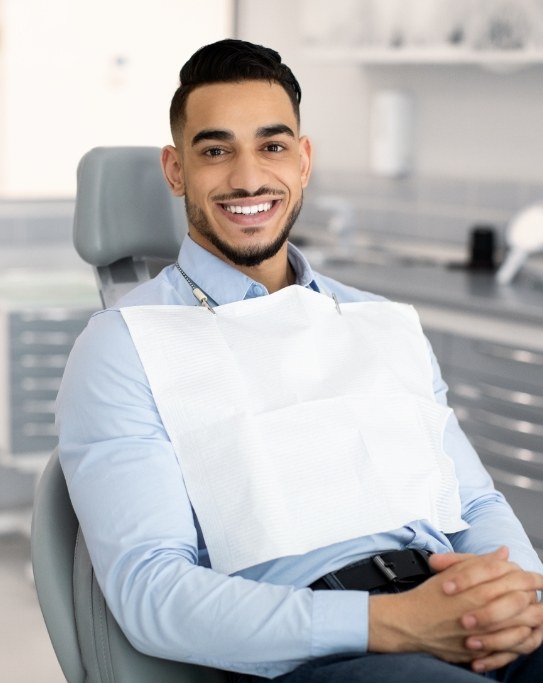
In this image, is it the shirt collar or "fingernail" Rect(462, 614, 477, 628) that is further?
the shirt collar

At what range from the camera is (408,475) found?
169 centimetres

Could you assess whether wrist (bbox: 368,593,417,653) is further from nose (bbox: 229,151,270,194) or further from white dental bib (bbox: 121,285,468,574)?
nose (bbox: 229,151,270,194)

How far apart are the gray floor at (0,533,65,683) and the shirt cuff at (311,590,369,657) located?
70.0 inches

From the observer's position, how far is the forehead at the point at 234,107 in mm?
1769

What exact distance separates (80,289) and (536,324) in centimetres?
154

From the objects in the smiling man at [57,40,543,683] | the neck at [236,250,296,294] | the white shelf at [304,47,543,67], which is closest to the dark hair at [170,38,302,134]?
the smiling man at [57,40,543,683]

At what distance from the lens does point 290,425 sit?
5.37 feet

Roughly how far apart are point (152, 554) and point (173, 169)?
0.65 metres

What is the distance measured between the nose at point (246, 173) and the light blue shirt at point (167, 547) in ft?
0.41

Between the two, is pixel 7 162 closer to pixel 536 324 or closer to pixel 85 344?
pixel 536 324

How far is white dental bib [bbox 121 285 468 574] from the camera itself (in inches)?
61.7

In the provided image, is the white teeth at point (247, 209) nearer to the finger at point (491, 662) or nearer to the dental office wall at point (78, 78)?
the finger at point (491, 662)

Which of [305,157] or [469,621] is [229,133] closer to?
[305,157]

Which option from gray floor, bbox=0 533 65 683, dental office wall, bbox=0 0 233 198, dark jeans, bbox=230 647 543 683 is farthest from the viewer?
dental office wall, bbox=0 0 233 198
